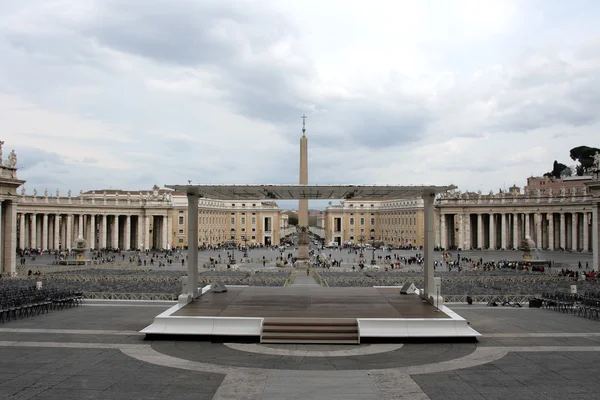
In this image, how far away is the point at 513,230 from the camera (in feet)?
302

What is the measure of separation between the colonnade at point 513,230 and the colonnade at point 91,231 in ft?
184

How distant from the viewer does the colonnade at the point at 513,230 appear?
84.8 metres

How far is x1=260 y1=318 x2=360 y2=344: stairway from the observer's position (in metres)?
16.1

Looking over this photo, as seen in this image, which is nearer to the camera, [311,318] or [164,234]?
[311,318]

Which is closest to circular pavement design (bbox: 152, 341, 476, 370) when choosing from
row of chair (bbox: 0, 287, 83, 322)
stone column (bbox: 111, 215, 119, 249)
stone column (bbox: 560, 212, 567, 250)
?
row of chair (bbox: 0, 287, 83, 322)

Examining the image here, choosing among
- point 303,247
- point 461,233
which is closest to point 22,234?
point 303,247

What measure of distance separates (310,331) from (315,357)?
76.9 inches

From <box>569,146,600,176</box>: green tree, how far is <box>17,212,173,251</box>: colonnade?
9635 centimetres

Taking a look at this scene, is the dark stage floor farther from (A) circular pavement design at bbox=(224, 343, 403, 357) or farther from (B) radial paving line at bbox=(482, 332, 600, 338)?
(B) radial paving line at bbox=(482, 332, 600, 338)

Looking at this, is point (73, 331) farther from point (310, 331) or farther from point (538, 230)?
point (538, 230)

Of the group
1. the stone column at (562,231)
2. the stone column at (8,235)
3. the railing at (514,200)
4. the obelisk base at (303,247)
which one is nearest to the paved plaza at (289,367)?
the stone column at (8,235)

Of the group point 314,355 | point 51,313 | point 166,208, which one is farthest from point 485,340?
point 166,208

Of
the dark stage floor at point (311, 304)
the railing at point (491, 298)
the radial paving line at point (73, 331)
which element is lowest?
the railing at point (491, 298)

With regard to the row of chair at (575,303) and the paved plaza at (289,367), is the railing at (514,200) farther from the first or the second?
the paved plaza at (289,367)
